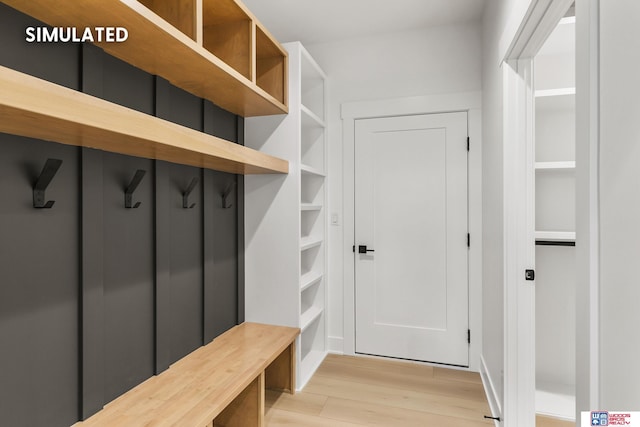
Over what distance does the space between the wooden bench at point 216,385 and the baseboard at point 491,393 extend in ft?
4.08

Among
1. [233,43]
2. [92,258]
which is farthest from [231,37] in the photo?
[92,258]

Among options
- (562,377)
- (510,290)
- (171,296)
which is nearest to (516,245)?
(510,290)

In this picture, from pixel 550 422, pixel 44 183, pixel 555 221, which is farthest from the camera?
pixel 555 221

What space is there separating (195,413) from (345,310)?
1.86m

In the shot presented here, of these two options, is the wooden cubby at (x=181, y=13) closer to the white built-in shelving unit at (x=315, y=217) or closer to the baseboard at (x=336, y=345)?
the white built-in shelving unit at (x=315, y=217)

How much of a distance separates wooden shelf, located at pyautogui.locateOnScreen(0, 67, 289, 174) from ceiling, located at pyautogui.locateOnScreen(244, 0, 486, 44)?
152 centimetres

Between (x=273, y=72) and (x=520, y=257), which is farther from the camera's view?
(x=273, y=72)

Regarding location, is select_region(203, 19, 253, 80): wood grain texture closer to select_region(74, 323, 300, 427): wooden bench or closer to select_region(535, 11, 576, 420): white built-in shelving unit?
select_region(74, 323, 300, 427): wooden bench

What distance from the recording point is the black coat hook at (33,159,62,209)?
1144mm

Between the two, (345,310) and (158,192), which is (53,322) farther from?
(345,310)

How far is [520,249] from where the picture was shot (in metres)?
1.85

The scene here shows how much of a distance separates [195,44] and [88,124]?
2.14 ft

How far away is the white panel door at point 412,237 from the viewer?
2.84 m

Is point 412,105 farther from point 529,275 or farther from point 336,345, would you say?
point 336,345
